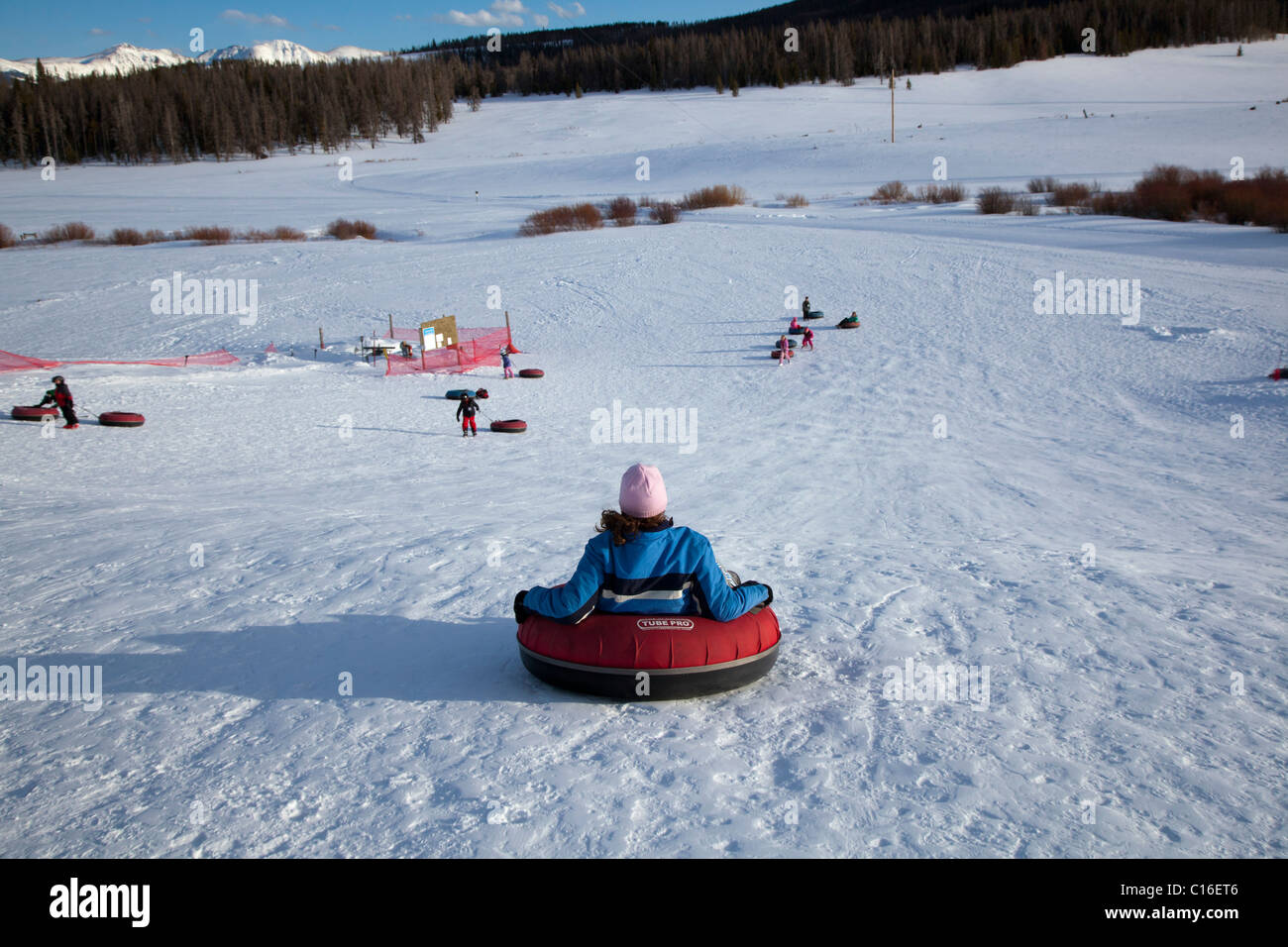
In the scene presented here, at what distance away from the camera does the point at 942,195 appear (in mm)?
39219

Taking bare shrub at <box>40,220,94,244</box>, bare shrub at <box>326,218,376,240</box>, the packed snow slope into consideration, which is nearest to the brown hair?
the packed snow slope

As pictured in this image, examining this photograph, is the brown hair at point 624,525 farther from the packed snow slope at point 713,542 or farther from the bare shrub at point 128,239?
the bare shrub at point 128,239

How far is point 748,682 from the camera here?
196 inches

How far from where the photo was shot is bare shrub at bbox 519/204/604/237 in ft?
126

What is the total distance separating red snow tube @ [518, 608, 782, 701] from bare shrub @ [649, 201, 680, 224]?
35.4 metres

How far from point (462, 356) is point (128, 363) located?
8709 mm

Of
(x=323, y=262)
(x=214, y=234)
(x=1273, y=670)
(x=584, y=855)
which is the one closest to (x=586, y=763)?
(x=584, y=855)

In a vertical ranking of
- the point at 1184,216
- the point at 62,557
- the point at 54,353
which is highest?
the point at 1184,216

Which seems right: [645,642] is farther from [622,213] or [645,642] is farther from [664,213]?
[622,213]

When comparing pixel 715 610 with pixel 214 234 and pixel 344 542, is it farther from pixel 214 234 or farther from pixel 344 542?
pixel 214 234

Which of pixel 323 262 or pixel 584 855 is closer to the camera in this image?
pixel 584 855

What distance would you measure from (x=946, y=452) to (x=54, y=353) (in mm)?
24305

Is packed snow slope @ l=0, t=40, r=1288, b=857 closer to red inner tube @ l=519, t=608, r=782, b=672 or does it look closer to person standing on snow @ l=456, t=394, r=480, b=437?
red inner tube @ l=519, t=608, r=782, b=672

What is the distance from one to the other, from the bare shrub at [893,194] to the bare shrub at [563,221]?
14.1 meters
